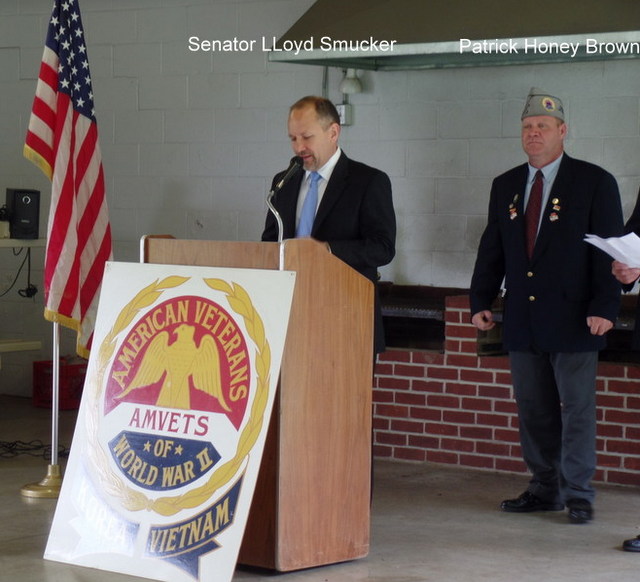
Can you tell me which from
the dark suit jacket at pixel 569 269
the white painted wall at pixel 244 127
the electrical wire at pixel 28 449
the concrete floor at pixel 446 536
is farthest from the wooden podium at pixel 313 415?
the white painted wall at pixel 244 127

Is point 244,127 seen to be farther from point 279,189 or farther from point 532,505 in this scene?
point 279,189

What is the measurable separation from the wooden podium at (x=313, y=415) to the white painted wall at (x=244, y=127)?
102 inches

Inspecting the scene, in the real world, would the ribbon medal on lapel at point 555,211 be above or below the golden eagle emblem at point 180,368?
above

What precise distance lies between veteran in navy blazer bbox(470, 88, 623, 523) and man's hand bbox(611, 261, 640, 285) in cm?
39

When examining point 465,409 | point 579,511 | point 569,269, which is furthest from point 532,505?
point 465,409

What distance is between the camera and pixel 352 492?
416 cm

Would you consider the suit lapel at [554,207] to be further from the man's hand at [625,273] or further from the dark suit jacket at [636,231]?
the man's hand at [625,273]

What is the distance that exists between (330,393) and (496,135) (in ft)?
9.50

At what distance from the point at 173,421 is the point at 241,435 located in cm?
27

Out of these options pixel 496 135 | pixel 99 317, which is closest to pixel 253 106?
pixel 496 135

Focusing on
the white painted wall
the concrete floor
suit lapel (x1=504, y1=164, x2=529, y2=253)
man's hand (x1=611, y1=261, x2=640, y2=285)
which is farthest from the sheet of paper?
the white painted wall

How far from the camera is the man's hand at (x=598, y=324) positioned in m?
4.74

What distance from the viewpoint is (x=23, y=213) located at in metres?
7.11

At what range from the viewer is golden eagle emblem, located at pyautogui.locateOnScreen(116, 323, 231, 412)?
3910mm
